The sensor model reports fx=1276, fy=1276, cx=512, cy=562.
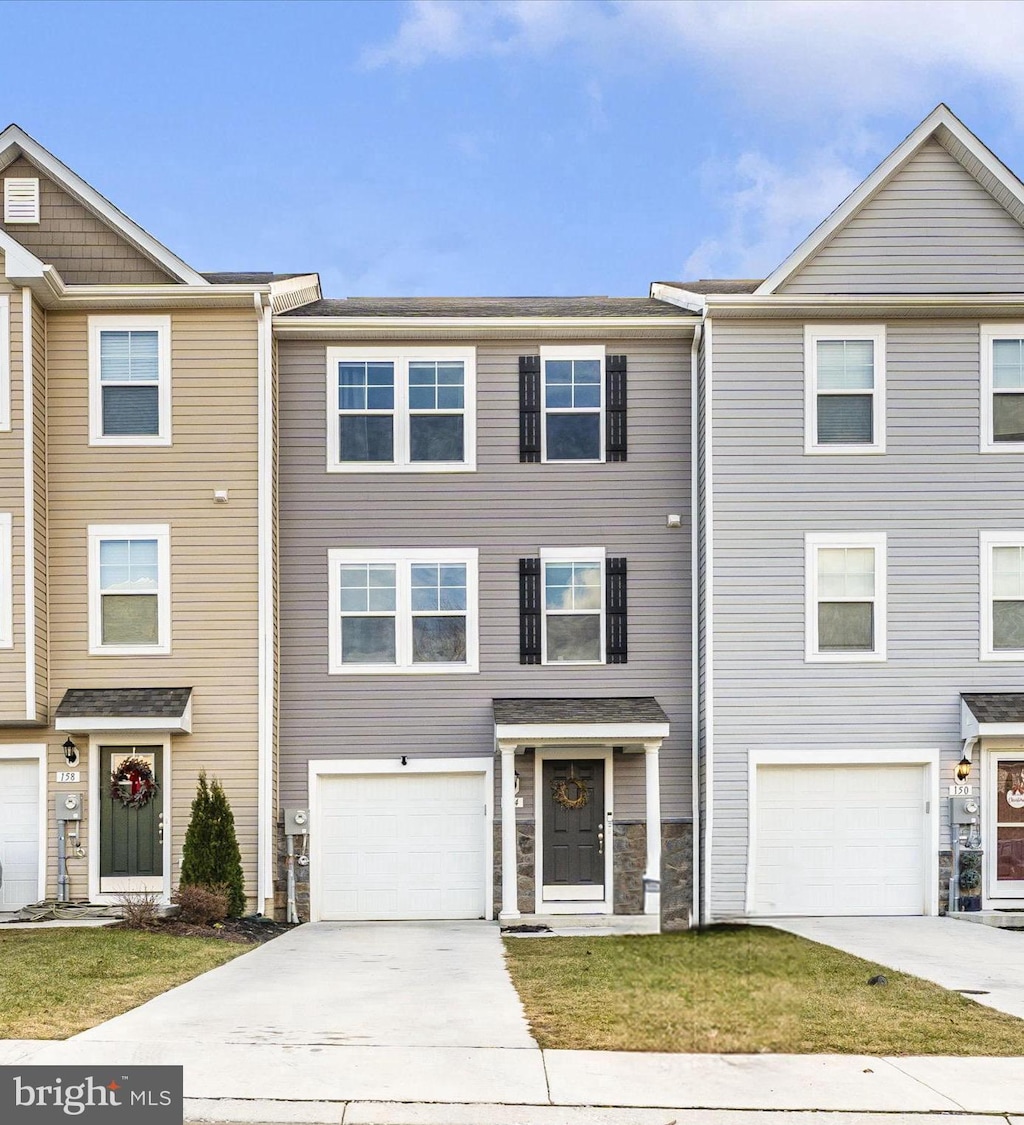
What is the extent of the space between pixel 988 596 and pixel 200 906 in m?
10.2

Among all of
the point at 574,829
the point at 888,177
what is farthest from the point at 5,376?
the point at 888,177

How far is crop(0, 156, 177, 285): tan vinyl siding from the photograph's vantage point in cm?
1614

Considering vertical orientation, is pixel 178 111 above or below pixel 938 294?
above

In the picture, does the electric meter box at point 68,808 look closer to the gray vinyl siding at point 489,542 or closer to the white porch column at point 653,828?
the gray vinyl siding at point 489,542

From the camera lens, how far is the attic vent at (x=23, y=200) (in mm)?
16203

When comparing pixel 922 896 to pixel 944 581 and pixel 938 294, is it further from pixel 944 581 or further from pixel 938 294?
pixel 938 294

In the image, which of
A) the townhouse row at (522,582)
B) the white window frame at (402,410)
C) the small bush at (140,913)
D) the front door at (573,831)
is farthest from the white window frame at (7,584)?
the front door at (573,831)

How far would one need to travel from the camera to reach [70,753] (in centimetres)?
1567

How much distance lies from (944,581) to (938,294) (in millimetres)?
3597

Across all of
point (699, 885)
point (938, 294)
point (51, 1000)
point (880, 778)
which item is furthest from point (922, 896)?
point (51, 1000)

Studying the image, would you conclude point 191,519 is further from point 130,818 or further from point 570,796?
point 570,796

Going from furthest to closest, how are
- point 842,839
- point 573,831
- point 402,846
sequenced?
point 402,846, point 573,831, point 842,839

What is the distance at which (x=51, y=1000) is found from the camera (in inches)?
364

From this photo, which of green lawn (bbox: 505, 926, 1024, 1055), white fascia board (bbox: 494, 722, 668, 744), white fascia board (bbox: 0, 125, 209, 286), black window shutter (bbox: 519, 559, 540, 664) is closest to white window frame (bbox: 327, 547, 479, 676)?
black window shutter (bbox: 519, 559, 540, 664)
